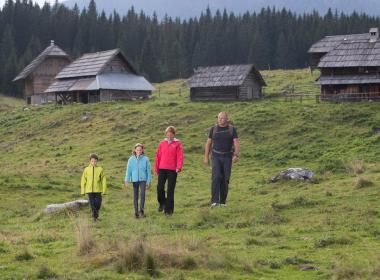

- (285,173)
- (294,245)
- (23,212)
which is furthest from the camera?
(285,173)

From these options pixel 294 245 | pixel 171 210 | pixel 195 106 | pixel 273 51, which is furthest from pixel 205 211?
pixel 273 51

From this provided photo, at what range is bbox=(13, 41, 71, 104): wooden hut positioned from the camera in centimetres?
8112

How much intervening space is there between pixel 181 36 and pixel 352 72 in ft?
250

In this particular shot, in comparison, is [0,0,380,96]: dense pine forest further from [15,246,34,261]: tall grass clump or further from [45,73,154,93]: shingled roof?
[15,246,34,261]: tall grass clump

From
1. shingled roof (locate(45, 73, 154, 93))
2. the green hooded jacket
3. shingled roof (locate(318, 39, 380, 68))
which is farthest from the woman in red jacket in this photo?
shingled roof (locate(45, 73, 154, 93))

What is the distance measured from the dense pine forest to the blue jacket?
91.7 m

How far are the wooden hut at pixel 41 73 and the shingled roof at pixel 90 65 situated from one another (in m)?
11.5

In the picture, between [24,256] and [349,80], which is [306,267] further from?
[349,80]

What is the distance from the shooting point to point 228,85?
58125mm

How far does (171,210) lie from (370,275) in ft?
26.2

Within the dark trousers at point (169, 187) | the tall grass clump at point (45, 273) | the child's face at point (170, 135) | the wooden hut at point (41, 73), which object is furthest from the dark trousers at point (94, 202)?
the wooden hut at point (41, 73)

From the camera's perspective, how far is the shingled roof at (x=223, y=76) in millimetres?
58438

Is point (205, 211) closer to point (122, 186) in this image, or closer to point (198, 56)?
point (122, 186)

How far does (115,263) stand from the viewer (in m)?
9.50
